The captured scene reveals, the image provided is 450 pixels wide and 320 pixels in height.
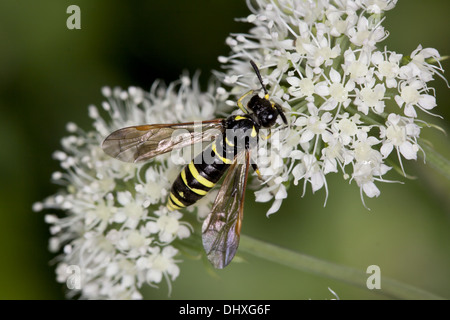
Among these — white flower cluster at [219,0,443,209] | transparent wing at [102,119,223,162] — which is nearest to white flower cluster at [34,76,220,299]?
transparent wing at [102,119,223,162]

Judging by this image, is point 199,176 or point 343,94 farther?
point 199,176

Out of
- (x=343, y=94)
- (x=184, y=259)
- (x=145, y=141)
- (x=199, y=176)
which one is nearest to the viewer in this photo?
(x=343, y=94)

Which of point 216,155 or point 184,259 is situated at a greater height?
point 216,155

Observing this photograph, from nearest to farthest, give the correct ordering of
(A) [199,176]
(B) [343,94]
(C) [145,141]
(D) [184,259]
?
(B) [343,94] → (A) [199,176] → (C) [145,141] → (D) [184,259]

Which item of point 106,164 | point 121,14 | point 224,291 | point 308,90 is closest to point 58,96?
point 121,14

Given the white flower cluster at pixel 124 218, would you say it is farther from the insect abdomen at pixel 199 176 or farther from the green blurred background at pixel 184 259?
the green blurred background at pixel 184 259

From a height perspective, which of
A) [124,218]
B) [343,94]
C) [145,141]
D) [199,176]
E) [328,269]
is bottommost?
[328,269]

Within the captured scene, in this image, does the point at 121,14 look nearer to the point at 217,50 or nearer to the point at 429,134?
the point at 217,50

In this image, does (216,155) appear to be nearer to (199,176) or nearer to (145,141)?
(199,176)

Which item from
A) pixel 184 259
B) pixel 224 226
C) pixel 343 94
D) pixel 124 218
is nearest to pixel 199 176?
→ pixel 224 226
